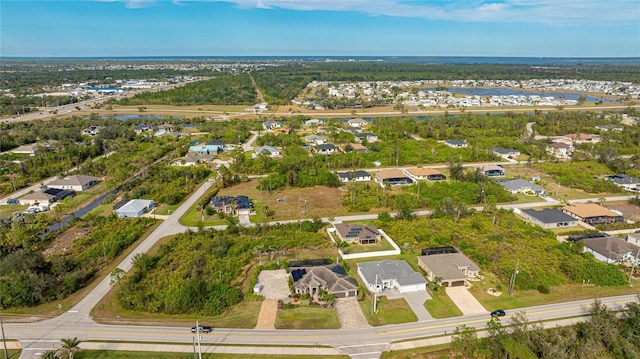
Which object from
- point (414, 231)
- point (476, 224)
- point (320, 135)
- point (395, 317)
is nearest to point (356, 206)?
point (414, 231)

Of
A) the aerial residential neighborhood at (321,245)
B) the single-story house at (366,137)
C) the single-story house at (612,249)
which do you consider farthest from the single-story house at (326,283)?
the single-story house at (366,137)

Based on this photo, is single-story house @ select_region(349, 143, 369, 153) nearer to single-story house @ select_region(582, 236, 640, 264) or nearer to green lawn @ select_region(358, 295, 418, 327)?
single-story house @ select_region(582, 236, 640, 264)

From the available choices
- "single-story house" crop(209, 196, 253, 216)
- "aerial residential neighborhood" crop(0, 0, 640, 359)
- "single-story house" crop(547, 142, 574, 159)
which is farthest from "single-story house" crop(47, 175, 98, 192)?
"single-story house" crop(547, 142, 574, 159)

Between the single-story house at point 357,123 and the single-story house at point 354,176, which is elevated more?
the single-story house at point 357,123

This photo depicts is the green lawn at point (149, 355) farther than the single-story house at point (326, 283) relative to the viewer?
No

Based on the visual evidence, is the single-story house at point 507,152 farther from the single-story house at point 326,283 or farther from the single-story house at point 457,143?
the single-story house at point 326,283
